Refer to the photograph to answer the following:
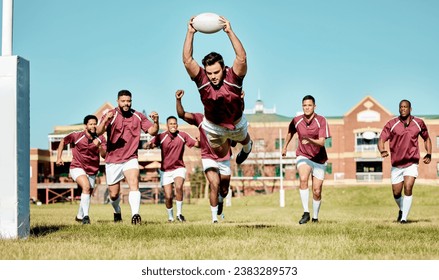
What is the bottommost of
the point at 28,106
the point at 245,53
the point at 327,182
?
the point at 327,182

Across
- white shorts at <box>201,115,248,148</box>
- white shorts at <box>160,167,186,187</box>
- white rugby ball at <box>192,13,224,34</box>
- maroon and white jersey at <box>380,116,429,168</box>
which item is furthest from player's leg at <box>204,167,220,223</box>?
white rugby ball at <box>192,13,224,34</box>

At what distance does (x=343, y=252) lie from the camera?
20.2 ft

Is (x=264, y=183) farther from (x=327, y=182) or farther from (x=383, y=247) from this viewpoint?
(x=383, y=247)

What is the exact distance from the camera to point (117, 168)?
10.8m

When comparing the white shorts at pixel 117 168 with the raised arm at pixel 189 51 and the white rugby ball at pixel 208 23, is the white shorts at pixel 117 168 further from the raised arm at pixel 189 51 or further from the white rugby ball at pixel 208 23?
the white rugby ball at pixel 208 23

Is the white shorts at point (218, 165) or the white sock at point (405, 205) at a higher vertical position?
the white shorts at point (218, 165)

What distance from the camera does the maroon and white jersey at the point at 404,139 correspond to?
36.4 ft

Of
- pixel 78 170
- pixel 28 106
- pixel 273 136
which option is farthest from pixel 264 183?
pixel 28 106

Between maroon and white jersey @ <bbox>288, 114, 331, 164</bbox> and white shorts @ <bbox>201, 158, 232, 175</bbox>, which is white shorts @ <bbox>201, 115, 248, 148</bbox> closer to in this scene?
white shorts @ <bbox>201, 158, 232, 175</bbox>

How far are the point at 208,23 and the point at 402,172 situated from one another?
19.1 feet

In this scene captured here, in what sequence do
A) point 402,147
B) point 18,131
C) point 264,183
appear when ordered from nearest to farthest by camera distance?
point 18,131 < point 402,147 < point 264,183

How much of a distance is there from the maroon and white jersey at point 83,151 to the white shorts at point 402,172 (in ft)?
18.7

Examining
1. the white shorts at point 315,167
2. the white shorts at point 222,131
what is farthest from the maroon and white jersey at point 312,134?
the white shorts at point 222,131
